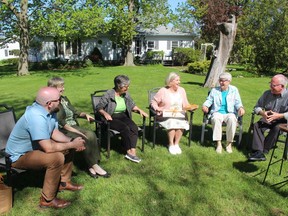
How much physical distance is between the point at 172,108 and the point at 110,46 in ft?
87.2

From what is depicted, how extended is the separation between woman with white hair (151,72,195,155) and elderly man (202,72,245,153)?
1.44 ft

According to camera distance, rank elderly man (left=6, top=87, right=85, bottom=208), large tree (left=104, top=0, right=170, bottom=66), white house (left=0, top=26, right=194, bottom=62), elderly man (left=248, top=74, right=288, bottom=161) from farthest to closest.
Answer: white house (left=0, top=26, right=194, bottom=62) → large tree (left=104, top=0, right=170, bottom=66) → elderly man (left=248, top=74, right=288, bottom=161) → elderly man (left=6, top=87, right=85, bottom=208)

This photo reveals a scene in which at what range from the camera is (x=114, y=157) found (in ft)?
15.5

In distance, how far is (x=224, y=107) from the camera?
5.25 meters

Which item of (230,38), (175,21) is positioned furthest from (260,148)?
(175,21)

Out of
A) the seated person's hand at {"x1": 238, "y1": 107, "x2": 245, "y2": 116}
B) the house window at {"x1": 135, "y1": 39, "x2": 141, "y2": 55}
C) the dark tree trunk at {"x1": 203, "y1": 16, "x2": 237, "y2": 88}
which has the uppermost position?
the house window at {"x1": 135, "y1": 39, "x2": 141, "y2": 55}

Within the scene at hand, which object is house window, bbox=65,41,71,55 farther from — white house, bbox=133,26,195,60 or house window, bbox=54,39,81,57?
white house, bbox=133,26,195,60

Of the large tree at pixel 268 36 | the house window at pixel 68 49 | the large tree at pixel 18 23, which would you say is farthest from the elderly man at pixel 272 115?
the house window at pixel 68 49

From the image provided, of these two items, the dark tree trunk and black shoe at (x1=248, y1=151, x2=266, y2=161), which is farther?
the dark tree trunk

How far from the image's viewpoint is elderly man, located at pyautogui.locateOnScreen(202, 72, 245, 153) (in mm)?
4992

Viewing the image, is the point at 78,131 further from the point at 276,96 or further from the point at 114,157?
the point at 276,96

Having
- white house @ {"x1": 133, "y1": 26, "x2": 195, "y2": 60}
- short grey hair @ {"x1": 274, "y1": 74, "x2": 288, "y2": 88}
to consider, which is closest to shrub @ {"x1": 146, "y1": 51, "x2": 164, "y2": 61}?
white house @ {"x1": 133, "y1": 26, "x2": 195, "y2": 60}

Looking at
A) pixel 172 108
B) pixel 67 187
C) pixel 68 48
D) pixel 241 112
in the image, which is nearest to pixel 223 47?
pixel 241 112

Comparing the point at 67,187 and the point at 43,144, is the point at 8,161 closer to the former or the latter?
the point at 43,144
